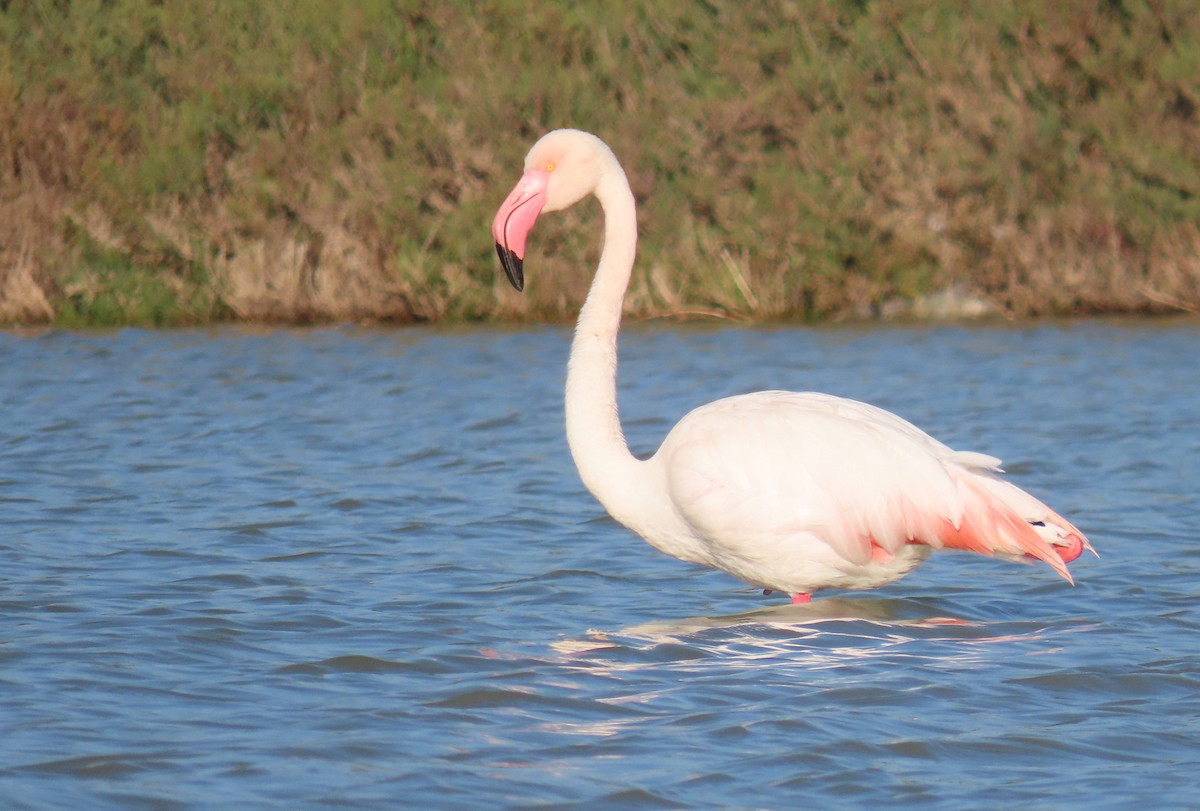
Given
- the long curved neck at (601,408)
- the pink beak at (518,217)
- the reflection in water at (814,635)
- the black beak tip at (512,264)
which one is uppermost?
the pink beak at (518,217)

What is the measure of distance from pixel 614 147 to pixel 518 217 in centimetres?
1276

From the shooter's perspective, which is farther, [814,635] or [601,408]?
[601,408]

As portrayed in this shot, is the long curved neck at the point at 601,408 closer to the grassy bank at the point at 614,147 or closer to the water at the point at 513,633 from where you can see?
the water at the point at 513,633

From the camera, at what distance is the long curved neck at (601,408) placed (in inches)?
212

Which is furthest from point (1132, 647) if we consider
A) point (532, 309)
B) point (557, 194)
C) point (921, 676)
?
point (532, 309)

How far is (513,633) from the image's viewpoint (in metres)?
5.38

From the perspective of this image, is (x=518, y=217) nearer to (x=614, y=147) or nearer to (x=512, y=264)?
(x=512, y=264)

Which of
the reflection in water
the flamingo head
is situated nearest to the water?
the reflection in water

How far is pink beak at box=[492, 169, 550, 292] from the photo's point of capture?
5.62 m

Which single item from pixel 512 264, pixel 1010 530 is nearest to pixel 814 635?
pixel 1010 530

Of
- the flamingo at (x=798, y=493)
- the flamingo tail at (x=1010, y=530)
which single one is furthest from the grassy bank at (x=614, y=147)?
the flamingo tail at (x=1010, y=530)

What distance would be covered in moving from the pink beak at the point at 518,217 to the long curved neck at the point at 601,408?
0.99 feet

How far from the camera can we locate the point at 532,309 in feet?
54.6

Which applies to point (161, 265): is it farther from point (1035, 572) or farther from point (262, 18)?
point (1035, 572)
